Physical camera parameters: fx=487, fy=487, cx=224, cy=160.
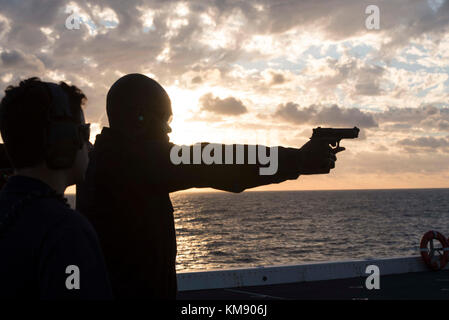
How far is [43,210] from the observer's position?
151cm

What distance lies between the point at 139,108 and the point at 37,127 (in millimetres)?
1163

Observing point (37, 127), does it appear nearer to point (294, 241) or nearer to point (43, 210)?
point (43, 210)

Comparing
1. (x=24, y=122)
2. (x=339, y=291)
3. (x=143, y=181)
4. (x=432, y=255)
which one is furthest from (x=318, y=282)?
(x=24, y=122)

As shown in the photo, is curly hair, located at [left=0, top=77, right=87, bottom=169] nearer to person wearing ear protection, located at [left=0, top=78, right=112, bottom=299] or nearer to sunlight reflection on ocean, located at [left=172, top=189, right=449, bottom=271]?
person wearing ear protection, located at [left=0, top=78, right=112, bottom=299]

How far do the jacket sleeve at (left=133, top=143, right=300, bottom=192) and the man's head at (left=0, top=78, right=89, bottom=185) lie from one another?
1.88ft

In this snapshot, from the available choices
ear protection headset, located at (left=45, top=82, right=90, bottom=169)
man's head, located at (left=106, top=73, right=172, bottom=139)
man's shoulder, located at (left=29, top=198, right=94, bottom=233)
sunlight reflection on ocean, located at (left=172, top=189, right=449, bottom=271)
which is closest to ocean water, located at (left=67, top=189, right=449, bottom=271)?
sunlight reflection on ocean, located at (left=172, top=189, right=449, bottom=271)

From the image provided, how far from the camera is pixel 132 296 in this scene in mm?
2574

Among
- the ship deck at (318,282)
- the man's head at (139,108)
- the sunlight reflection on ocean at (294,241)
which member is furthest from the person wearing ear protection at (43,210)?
the sunlight reflection on ocean at (294,241)

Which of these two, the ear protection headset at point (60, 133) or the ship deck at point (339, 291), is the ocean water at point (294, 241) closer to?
the ship deck at point (339, 291)

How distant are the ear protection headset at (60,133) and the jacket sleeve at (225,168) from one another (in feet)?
1.73

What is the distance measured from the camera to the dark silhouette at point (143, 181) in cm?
228

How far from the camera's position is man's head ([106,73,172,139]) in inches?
110
